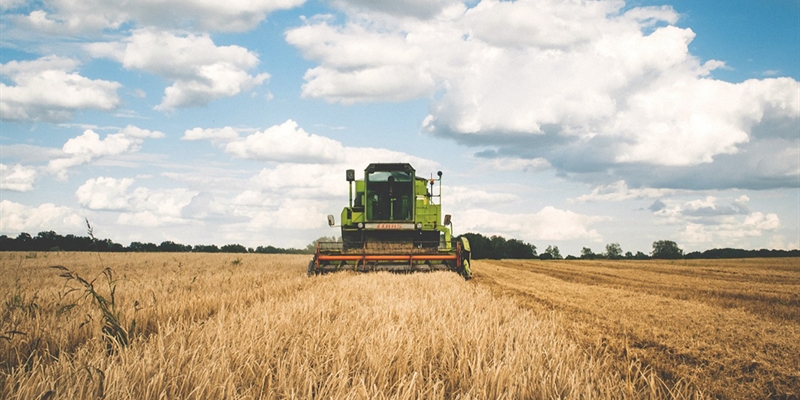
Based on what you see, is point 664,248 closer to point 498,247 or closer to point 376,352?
point 498,247

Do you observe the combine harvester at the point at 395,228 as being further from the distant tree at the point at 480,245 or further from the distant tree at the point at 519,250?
the distant tree at the point at 519,250

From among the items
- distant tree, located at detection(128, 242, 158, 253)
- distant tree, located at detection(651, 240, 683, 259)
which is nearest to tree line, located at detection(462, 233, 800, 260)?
distant tree, located at detection(651, 240, 683, 259)

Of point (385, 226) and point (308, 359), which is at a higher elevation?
point (385, 226)

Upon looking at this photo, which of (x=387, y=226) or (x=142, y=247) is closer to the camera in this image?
(x=387, y=226)

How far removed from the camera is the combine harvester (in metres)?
13.2

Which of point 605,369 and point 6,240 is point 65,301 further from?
point 6,240

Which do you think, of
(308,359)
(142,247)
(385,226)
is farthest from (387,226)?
(142,247)

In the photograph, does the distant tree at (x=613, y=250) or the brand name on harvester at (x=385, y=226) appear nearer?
the brand name on harvester at (x=385, y=226)

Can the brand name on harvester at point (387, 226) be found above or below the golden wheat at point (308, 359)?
above

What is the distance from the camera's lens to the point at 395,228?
14656 mm

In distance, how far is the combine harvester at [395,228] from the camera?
43.3ft

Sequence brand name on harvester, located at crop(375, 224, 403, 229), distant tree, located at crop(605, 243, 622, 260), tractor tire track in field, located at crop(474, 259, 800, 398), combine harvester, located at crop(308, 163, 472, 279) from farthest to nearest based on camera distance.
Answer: distant tree, located at crop(605, 243, 622, 260) → brand name on harvester, located at crop(375, 224, 403, 229) → combine harvester, located at crop(308, 163, 472, 279) → tractor tire track in field, located at crop(474, 259, 800, 398)

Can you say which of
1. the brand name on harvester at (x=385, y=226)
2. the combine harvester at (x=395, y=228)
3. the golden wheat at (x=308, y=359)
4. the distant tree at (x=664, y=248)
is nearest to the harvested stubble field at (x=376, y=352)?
the golden wheat at (x=308, y=359)

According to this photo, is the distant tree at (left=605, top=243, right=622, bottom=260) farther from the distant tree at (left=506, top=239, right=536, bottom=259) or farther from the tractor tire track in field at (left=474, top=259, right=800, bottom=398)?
the tractor tire track in field at (left=474, top=259, right=800, bottom=398)
